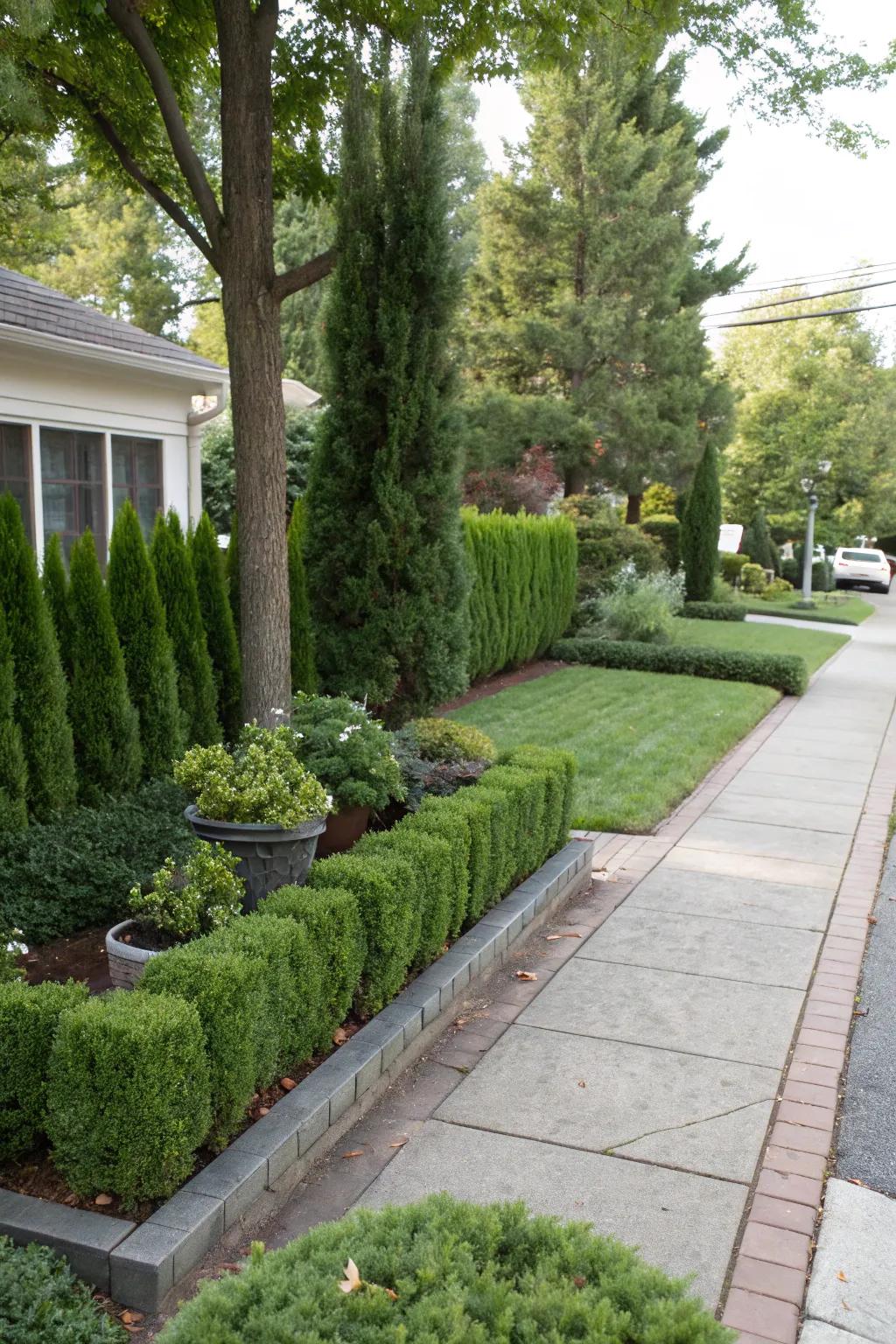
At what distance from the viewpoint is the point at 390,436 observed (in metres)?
7.07

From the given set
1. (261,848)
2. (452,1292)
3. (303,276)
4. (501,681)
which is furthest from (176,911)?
(501,681)

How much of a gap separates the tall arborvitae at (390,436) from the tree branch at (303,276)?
36 centimetres

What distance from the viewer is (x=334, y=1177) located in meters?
3.24

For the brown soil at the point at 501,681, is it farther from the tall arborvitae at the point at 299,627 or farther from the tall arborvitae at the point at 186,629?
the tall arborvitae at the point at 186,629

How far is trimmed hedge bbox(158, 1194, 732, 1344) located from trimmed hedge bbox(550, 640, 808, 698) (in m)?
11.9

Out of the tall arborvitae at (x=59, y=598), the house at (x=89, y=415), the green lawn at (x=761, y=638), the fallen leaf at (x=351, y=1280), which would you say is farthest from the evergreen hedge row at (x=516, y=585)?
the fallen leaf at (x=351, y=1280)

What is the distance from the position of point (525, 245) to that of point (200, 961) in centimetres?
2358

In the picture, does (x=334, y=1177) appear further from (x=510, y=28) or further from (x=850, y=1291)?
(x=510, y=28)

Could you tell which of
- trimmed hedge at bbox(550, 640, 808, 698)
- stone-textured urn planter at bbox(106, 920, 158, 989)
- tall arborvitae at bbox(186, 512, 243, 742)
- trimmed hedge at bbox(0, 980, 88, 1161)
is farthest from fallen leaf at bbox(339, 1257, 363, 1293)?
trimmed hedge at bbox(550, 640, 808, 698)

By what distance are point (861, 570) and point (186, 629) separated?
1292 inches

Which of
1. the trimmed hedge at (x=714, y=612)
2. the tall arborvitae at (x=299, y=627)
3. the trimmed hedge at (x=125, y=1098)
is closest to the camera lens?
the trimmed hedge at (x=125, y=1098)

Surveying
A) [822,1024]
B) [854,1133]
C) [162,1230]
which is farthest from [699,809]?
[162,1230]

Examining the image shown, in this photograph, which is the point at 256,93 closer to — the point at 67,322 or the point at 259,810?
the point at 259,810

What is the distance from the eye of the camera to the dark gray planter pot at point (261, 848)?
4.27 meters
